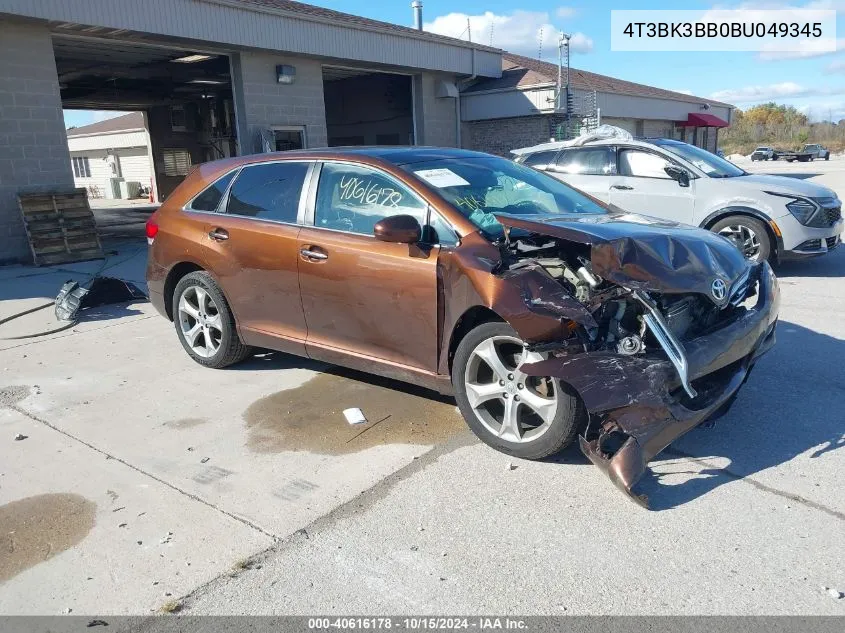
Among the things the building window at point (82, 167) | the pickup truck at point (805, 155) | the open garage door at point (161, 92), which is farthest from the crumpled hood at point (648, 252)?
the pickup truck at point (805, 155)

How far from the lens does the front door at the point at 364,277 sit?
13.4ft

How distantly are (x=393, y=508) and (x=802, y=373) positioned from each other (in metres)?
3.35

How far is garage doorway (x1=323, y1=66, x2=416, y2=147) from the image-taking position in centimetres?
2138

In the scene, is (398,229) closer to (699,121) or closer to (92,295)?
(92,295)

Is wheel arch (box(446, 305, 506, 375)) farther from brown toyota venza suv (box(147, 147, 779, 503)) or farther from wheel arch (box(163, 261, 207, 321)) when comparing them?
wheel arch (box(163, 261, 207, 321))

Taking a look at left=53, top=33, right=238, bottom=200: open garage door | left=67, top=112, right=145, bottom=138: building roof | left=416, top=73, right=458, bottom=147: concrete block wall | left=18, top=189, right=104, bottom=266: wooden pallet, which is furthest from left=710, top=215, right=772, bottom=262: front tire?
left=67, top=112, right=145, bottom=138: building roof

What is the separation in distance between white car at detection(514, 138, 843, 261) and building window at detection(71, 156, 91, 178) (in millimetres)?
35312

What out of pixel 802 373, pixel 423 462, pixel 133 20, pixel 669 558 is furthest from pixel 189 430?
pixel 133 20

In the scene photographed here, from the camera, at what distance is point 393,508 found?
3.39 m

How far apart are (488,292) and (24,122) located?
1121 cm

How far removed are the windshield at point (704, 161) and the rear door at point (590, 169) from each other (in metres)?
0.72

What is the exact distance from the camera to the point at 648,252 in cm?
347

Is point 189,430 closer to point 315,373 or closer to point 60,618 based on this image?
point 315,373

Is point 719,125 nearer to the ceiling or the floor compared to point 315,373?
nearer to the ceiling
